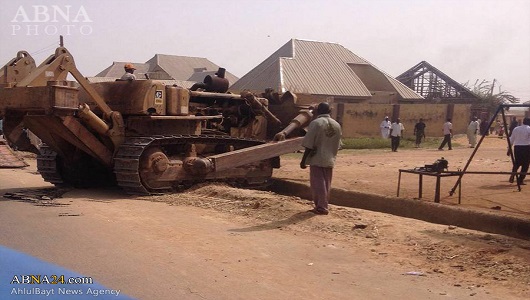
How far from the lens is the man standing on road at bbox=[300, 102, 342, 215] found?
8945 mm

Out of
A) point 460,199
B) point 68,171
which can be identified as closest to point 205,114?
point 68,171

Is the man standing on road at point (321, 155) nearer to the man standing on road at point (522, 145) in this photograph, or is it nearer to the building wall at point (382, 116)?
the man standing on road at point (522, 145)

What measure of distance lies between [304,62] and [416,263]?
1480 inches

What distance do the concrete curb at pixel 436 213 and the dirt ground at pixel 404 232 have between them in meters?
0.96

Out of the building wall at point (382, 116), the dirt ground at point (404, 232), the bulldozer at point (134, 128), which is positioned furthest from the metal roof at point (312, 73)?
the dirt ground at point (404, 232)

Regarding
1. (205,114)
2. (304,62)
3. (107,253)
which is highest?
(304,62)

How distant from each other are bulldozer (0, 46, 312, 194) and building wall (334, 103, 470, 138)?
21.2 meters

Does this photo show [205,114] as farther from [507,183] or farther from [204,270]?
[204,270]

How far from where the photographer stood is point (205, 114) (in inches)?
553

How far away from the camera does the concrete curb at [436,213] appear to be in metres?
9.14

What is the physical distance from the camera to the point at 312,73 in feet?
139

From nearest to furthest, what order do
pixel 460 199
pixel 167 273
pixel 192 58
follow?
pixel 167 273
pixel 460 199
pixel 192 58

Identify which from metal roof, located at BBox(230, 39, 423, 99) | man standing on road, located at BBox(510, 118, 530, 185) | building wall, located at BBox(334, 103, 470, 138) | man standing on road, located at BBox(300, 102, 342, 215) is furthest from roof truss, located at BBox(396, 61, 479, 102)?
man standing on road, located at BBox(300, 102, 342, 215)

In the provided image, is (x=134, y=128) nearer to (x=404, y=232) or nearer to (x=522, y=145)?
(x=404, y=232)
